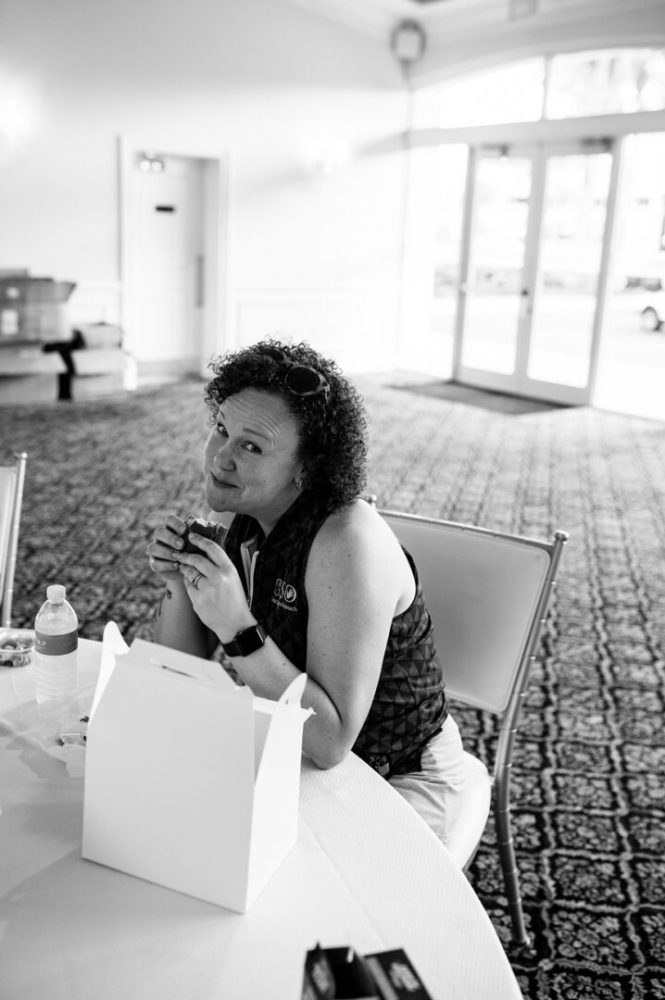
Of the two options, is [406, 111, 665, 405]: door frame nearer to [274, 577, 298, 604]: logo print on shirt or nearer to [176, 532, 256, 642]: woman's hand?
[274, 577, 298, 604]: logo print on shirt

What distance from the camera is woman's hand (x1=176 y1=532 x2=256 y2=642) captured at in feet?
4.73

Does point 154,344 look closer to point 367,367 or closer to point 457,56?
point 367,367

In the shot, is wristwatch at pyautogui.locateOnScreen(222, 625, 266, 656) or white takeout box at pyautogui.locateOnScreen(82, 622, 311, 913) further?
wristwatch at pyautogui.locateOnScreen(222, 625, 266, 656)

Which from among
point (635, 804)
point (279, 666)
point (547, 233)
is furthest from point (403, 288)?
point (279, 666)

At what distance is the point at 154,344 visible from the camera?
9.30m

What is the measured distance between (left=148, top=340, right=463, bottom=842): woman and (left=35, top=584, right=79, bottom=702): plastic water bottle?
167 millimetres

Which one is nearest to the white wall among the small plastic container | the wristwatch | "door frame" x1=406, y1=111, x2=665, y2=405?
"door frame" x1=406, y1=111, x2=665, y2=405

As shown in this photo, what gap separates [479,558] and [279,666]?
0.64m

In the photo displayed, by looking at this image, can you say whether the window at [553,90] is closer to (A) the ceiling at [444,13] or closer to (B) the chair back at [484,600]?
(A) the ceiling at [444,13]

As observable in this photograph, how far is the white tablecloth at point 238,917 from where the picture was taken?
3.11 feet

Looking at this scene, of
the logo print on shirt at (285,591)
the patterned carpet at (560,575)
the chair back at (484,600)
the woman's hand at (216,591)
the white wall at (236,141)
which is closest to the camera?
the woman's hand at (216,591)

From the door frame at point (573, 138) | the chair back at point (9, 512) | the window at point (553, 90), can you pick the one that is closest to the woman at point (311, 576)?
the chair back at point (9, 512)

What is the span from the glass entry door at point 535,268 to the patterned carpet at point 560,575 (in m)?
0.76

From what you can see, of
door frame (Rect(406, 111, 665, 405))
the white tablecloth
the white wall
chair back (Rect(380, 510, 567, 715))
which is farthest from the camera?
door frame (Rect(406, 111, 665, 405))
